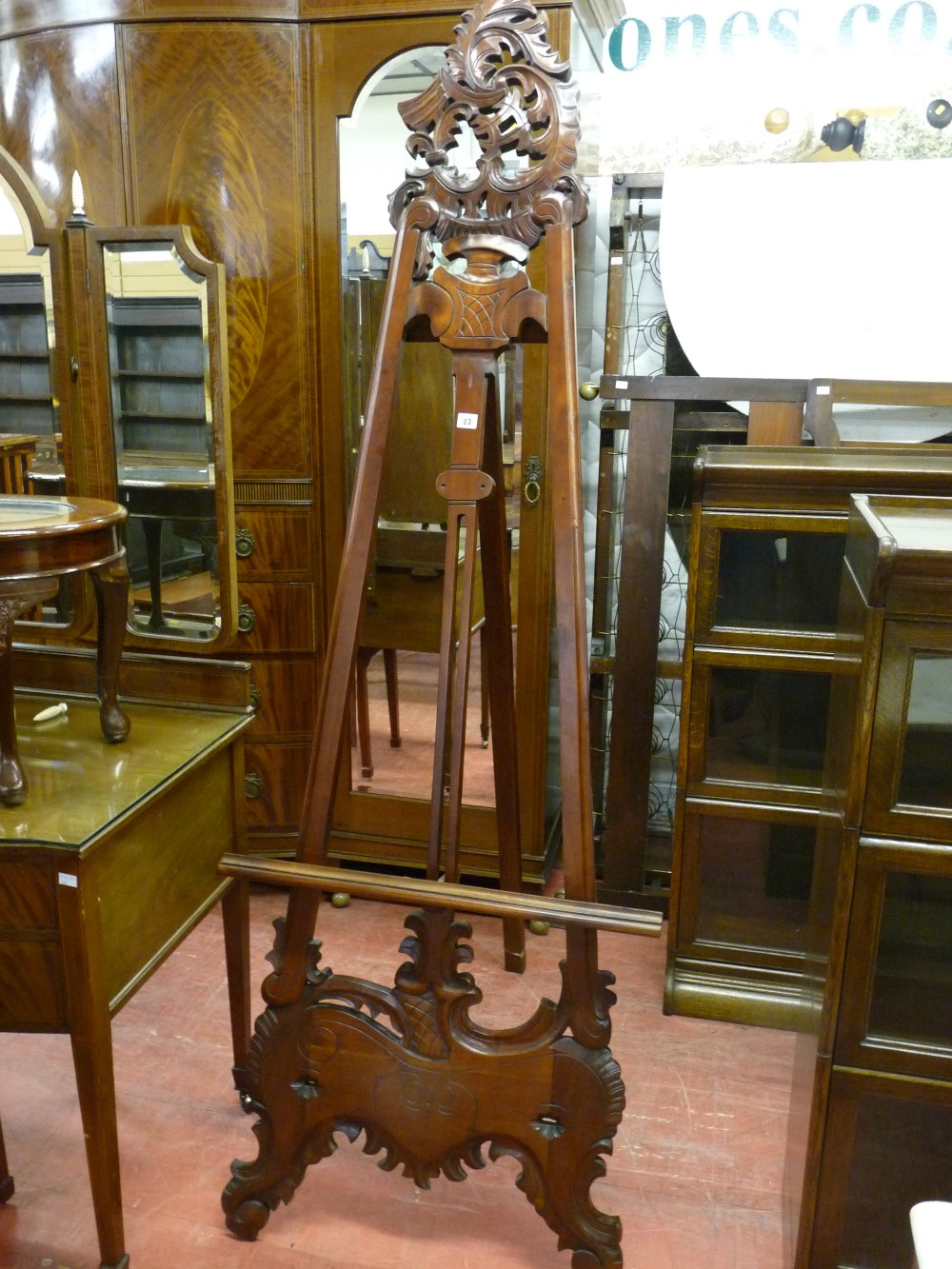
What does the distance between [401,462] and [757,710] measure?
997mm

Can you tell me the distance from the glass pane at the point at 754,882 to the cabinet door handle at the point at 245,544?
1237mm

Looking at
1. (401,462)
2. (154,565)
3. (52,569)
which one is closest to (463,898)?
(52,569)

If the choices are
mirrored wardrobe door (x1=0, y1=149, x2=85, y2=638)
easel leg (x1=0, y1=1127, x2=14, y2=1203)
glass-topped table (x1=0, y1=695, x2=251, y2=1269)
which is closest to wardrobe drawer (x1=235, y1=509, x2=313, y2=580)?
mirrored wardrobe door (x1=0, y1=149, x2=85, y2=638)

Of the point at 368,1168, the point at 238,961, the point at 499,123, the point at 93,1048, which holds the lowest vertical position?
the point at 368,1168

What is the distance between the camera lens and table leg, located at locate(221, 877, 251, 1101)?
74.8 inches

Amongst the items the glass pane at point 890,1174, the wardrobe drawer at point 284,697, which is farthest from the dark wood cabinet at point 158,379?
the glass pane at point 890,1174

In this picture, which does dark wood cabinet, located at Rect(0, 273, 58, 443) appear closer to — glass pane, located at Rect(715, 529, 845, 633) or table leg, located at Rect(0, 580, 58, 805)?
table leg, located at Rect(0, 580, 58, 805)

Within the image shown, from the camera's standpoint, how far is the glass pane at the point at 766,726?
83.3 inches

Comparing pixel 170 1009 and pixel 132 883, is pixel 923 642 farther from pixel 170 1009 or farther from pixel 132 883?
pixel 170 1009

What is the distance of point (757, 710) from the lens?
2139 millimetres

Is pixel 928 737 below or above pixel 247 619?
above

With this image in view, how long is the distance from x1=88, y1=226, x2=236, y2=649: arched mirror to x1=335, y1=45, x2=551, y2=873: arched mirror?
0.32m

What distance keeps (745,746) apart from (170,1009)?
1385 mm

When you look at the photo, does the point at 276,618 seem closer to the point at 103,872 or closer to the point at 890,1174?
the point at 103,872
